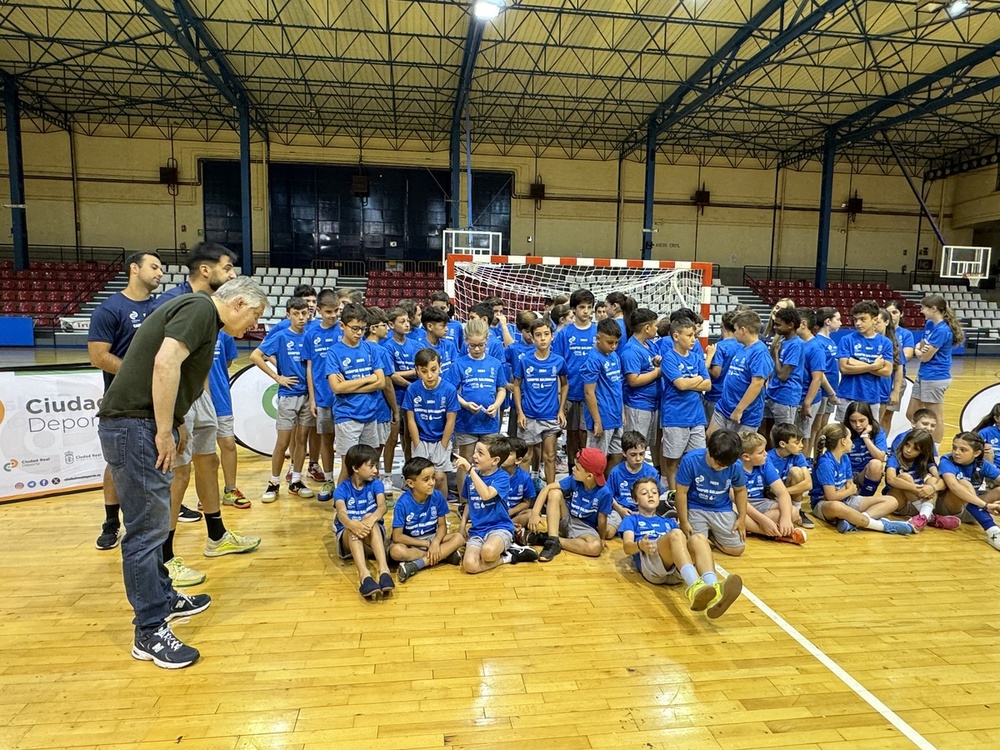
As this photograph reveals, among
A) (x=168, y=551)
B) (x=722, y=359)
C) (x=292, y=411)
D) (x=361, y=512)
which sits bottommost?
(x=168, y=551)

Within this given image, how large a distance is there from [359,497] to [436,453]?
101 centimetres

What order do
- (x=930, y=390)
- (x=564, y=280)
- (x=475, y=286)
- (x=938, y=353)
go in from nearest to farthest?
1. (x=938, y=353)
2. (x=930, y=390)
3. (x=475, y=286)
4. (x=564, y=280)

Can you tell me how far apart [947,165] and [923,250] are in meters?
3.47

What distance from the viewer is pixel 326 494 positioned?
5.18 meters

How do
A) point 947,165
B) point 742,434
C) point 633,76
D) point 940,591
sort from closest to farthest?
1. point 940,591
2. point 742,434
3. point 633,76
4. point 947,165

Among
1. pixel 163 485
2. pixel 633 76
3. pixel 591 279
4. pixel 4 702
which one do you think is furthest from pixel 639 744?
pixel 633 76

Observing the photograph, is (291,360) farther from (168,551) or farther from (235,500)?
(168,551)

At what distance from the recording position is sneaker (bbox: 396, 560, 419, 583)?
375 cm

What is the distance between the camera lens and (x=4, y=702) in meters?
2.54

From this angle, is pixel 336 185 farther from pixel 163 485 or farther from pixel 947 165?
pixel 947 165

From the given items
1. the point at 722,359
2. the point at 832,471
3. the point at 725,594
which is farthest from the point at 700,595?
the point at 722,359

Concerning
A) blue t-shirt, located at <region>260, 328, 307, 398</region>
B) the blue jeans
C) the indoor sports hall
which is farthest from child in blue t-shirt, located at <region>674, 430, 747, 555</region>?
blue t-shirt, located at <region>260, 328, 307, 398</region>

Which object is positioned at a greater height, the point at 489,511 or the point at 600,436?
the point at 600,436

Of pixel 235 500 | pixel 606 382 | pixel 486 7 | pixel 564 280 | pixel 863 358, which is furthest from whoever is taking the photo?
pixel 564 280
